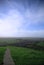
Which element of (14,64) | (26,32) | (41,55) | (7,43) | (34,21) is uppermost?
(34,21)

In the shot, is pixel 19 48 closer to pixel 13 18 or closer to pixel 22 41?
pixel 22 41

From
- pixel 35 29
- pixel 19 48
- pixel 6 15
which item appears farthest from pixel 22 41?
pixel 6 15

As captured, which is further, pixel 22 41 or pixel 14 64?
pixel 22 41

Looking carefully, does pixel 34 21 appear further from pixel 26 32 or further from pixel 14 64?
pixel 14 64

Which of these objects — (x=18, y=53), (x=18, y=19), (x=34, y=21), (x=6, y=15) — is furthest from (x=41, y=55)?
(x=6, y=15)

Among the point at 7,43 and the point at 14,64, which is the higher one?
the point at 7,43

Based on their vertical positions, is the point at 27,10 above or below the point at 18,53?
above
